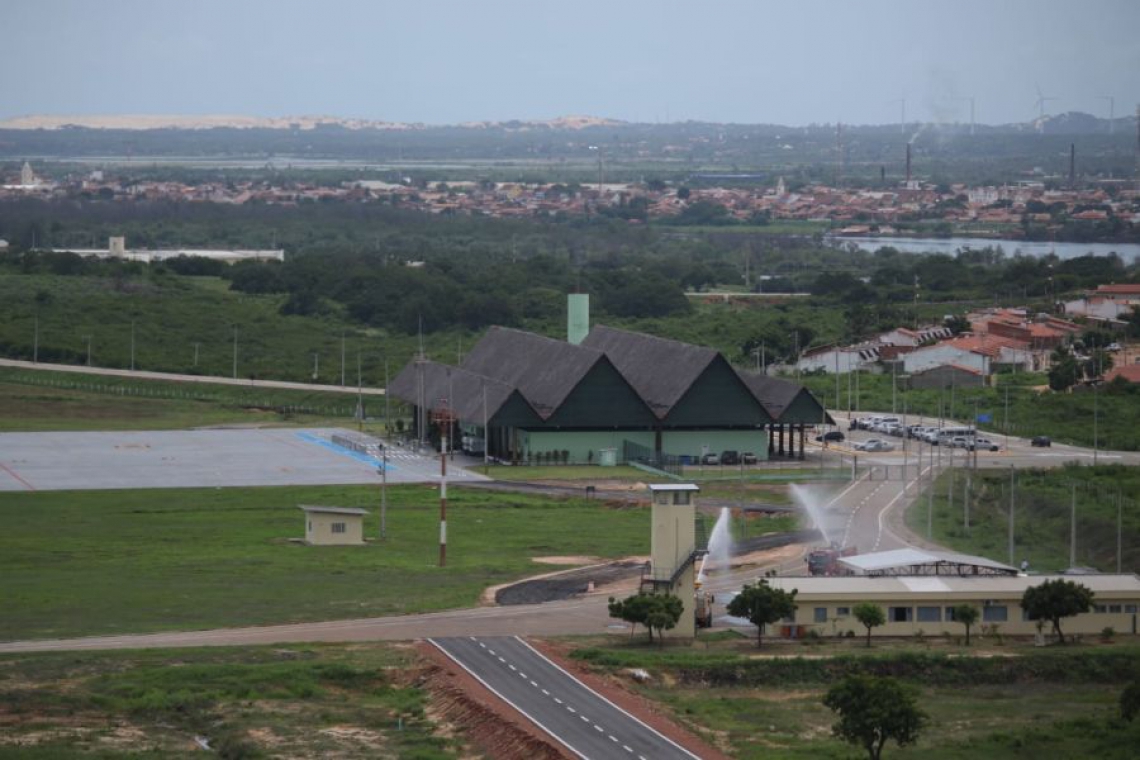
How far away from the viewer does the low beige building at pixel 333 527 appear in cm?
5772

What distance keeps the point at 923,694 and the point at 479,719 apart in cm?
851

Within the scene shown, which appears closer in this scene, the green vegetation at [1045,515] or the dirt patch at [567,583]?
the dirt patch at [567,583]

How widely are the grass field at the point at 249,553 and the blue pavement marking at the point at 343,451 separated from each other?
6.23 meters

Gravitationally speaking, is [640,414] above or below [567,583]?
above

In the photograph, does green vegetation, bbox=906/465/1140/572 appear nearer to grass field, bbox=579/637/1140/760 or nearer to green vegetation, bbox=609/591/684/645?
grass field, bbox=579/637/1140/760

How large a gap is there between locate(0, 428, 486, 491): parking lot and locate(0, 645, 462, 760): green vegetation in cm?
2829

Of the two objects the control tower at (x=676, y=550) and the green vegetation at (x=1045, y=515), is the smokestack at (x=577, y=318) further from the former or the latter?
the control tower at (x=676, y=550)

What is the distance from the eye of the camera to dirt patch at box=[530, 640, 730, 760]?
36.2 m

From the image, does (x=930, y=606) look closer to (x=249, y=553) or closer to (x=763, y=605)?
(x=763, y=605)

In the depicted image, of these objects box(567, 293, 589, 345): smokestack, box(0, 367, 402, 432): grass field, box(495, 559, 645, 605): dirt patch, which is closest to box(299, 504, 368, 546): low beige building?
box(495, 559, 645, 605): dirt patch

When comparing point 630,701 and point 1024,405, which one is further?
point 1024,405

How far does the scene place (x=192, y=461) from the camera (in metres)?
76.2

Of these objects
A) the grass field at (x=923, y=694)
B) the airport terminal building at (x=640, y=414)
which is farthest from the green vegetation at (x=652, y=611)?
the airport terminal building at (x=640, y=414)

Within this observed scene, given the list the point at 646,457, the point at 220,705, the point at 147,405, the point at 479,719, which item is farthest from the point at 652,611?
the point at 147,405
